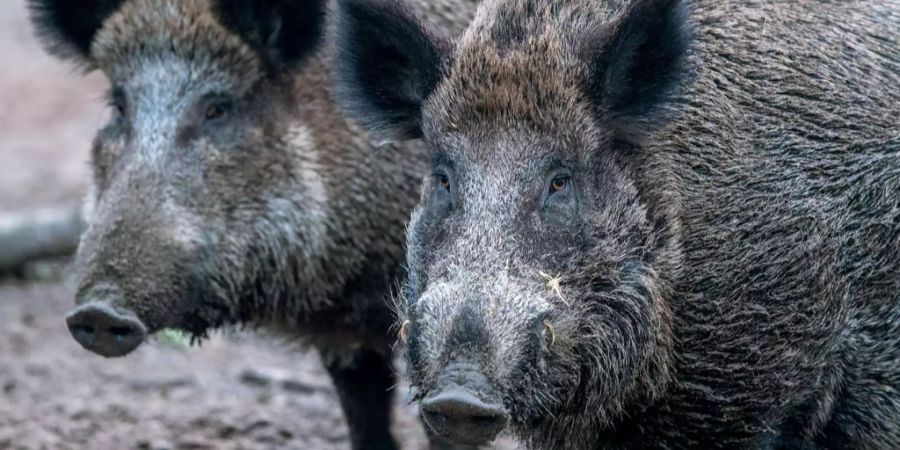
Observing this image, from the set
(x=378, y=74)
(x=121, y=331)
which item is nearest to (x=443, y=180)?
(x=378, y=74)

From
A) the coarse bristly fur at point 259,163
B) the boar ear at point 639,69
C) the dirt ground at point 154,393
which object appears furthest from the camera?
the dirt ground at point 154,393

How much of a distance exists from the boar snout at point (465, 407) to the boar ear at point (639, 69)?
1128mm

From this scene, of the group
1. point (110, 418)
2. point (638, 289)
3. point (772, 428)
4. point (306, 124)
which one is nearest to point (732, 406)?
point (772, 428)

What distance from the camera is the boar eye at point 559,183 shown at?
16.0 feet

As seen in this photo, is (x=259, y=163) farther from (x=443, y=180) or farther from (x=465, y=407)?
(x=465, y=407)

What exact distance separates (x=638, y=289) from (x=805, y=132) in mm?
922

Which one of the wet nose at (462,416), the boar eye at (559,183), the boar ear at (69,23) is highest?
the boar ear at (69,23)

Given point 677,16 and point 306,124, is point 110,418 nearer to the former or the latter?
point 306,124

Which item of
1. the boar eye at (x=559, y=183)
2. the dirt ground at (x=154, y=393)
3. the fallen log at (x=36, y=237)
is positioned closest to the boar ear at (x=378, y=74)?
the boar eye at (x=559, y=183)

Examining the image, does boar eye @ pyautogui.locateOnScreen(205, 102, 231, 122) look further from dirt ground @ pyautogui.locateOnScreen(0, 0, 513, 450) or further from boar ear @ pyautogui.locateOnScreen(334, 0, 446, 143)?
boar ear @ pyautogui.locateOnScreen(334, 0, 446, 143)

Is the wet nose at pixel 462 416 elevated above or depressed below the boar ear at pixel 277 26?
below

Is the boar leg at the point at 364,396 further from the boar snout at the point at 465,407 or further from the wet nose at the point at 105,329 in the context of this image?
the boar snout at the point at 465,407

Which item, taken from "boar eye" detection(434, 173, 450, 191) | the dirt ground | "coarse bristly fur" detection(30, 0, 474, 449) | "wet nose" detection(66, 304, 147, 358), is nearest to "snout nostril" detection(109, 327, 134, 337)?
"wet nose" detection(66, 304, 147, 358)

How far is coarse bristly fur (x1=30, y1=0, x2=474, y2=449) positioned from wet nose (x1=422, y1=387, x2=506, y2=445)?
84.9 inches
